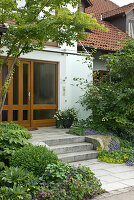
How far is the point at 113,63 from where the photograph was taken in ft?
30.6

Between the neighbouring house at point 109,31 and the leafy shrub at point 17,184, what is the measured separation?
327 inches

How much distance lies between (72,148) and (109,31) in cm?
908

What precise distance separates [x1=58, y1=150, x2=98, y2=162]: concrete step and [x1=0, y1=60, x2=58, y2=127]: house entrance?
3394mm

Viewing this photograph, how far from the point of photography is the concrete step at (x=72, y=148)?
23.6 ft

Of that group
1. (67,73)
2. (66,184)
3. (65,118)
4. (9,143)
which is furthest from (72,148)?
(67,73)

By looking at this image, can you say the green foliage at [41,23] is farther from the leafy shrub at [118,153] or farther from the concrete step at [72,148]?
the leafy shrub at [118,153]

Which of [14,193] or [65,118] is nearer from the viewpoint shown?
[14,193]

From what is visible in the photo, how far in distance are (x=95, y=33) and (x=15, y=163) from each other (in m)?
9.88

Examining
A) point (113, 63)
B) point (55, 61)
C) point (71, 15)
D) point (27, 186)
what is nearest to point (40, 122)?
point (55, 61)

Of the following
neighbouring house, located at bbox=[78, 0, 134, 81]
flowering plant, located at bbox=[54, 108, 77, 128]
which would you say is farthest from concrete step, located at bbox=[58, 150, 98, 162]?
neighbouring house, located at bbox=[78, 0, 134, 81]

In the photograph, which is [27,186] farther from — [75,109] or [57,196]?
[75,109]

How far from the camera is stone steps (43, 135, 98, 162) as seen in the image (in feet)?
23.3

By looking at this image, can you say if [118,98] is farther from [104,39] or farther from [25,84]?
[104,39]

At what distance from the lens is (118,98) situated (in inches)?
328
